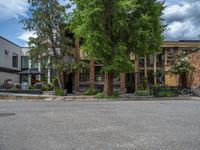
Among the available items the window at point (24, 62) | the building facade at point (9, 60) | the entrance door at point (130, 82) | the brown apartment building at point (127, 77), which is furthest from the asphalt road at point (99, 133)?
the window at point (24, 62)

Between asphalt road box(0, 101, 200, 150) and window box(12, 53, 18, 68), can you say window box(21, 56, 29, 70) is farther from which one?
asphalt road box(0, 101, 200, 150)

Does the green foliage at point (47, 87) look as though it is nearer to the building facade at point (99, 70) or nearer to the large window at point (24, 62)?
the building facade at point (99, 70)

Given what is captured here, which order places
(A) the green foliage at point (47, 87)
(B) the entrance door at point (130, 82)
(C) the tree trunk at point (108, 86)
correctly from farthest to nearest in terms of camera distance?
(B) the entrance door at point (130, 82) < (A) the green foliage at point (47, 87) < (C) the tree trunk at point (108, 86)

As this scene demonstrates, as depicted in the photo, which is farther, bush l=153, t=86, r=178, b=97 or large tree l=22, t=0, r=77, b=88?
large tree l=22, t=0, r=77, b=88

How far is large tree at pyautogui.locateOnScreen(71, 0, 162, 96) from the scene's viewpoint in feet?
82.0

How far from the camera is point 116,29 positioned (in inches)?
1005

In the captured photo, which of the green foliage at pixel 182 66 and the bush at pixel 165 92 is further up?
the green foliage at pixel 182 66

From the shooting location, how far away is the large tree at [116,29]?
25002 mm

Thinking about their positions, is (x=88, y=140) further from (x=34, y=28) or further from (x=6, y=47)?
(x=6, y=47)

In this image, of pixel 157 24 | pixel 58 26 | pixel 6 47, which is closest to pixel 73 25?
pixel 58 26

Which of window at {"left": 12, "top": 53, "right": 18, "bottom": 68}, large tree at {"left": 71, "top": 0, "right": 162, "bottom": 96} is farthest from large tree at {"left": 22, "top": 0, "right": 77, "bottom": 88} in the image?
window at {"left": 12, "top": 53, "right": 18, "bottom": 68}

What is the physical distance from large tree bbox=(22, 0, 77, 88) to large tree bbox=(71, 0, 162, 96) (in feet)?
13.6

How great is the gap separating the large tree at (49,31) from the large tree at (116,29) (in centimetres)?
413

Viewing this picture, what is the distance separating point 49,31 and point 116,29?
7916mm
